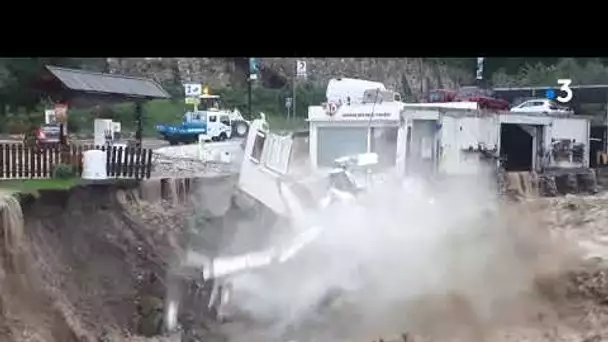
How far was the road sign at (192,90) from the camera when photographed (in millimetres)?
4453

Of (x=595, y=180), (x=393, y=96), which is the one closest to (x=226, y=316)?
(x=393, y=96)

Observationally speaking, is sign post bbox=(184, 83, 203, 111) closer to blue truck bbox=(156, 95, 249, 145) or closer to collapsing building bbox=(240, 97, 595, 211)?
blue truck bbox=(156, 95, 249, 145)

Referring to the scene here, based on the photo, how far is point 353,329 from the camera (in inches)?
177

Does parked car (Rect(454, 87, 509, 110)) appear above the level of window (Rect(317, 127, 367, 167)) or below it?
above

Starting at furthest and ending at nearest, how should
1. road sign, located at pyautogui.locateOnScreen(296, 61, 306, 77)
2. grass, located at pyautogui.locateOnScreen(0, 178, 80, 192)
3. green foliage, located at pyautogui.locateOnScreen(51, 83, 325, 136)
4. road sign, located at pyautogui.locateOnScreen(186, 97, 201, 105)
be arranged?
road sign, located at pyautogui.locateOnScreen(186, 97, 201, 105) → road sign, located at pyautogui.locateOnScreen(296, 61, 306, 77) → green foliage, located at pyautogui.locateOnScreen(51, 83, 325, 136) → grass, located at pyautogui.locateOnScreen(0, 178, 80, 192)

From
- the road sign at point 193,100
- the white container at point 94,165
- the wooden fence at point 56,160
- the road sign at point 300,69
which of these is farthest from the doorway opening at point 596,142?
the white container at point 94,165

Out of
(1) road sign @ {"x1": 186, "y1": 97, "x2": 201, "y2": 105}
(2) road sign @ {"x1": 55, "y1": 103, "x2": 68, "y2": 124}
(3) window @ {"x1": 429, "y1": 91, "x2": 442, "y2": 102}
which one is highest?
(3) window @ {"x1": 429, "y1": 91, "x2": 442, "y2": 102}

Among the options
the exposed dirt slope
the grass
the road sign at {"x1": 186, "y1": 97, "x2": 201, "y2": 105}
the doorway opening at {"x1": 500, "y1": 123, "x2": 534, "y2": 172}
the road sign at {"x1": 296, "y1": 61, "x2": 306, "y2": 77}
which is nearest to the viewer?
the exposed dirt slope

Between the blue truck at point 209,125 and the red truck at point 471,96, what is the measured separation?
1080 mm

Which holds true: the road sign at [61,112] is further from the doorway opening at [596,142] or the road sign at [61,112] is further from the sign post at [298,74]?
the doorway opening at [596,142]

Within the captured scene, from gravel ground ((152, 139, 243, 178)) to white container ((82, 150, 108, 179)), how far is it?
0.88ft

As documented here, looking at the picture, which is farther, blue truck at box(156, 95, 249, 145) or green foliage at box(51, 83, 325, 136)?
blue truck at box(156, 95, 249, 145)

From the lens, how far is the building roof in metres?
3.92

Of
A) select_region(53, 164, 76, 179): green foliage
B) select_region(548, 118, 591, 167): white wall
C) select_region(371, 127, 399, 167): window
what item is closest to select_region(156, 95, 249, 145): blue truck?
select_region(53, 164, 76, 179): green foliage
